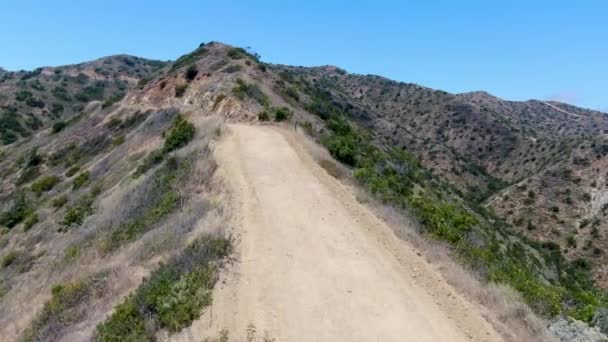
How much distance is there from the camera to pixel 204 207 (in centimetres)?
1800

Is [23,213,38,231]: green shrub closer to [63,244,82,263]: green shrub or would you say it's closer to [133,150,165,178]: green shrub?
[133,150,165,178]: green shrub

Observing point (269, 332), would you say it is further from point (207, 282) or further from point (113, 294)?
point (113, 294)

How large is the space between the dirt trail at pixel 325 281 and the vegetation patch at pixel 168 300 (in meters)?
0.41

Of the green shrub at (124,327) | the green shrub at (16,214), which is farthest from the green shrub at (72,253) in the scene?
the green shrub at (16,214)

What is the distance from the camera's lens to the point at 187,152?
2561 cm

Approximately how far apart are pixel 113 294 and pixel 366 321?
7.29 meters

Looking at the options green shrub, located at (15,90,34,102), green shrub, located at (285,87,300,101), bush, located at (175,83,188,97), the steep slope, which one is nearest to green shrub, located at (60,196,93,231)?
bush, located at (175,83,188,97)

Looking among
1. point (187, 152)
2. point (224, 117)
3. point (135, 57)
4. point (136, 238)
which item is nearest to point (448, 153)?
point (224, 117)

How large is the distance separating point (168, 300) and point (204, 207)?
6.33m

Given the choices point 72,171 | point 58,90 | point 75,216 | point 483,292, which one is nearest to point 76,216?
point 75,216

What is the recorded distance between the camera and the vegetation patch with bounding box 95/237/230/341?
37.6 feet

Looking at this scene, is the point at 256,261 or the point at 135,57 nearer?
the point at 256,261

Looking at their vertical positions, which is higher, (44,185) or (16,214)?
(44,185)

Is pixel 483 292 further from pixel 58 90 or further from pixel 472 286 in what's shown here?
pixel 58 90
